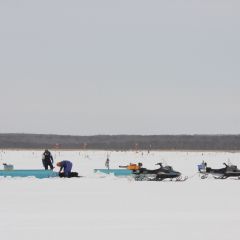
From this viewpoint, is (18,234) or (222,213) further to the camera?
(222,213)

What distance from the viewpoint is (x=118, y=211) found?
15555 mm

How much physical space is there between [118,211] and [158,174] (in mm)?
12464

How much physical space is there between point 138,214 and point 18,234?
377cm

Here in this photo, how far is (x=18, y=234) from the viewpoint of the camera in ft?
39.3

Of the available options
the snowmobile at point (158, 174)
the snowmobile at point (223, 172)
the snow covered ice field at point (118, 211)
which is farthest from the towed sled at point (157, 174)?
the snow covered ice field at point (118, 211)

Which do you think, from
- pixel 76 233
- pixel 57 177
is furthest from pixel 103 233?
pixel 57 177

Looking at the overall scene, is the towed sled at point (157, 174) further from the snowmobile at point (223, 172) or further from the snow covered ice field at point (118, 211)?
the snow covered ice field at point (118, 211)

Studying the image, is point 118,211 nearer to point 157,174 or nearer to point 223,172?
point 157,174

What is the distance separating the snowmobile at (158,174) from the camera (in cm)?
2758

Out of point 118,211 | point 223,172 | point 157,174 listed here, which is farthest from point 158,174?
point 118,211

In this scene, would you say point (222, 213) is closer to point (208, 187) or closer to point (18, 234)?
point (18, 234)

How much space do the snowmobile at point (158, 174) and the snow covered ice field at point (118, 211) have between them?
3.41 meters

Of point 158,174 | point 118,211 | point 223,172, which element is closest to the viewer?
point 118,211

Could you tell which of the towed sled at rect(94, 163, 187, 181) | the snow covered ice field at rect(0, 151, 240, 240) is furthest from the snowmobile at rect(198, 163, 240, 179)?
the snow covered ice field at rect(0, 151, 240, 240)
